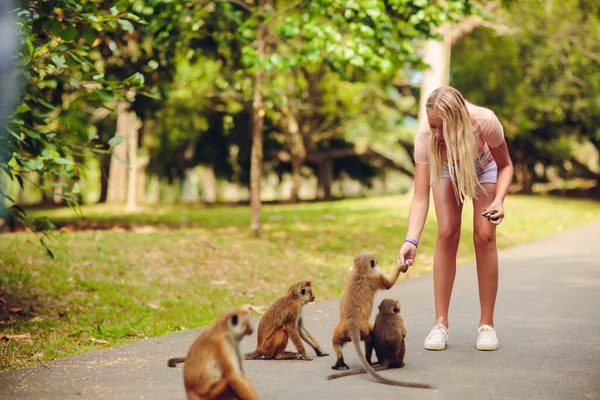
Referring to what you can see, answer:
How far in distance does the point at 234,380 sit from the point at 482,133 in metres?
2.80

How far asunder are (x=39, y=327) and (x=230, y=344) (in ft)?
13.5

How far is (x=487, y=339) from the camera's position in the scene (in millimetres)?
5289

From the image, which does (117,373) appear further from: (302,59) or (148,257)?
(302,59)

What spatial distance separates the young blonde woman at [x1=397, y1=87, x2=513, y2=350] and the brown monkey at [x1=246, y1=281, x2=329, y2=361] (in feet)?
2.54

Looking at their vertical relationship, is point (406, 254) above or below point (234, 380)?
above

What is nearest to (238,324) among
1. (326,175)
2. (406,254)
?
(406,254)

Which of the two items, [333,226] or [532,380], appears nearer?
[532,380]

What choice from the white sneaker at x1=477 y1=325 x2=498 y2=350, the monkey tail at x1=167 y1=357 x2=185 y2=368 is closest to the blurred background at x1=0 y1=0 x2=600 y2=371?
the monkey tail at x1=167 y1=357 x2=185 y2=368

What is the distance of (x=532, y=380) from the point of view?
4.49 metres

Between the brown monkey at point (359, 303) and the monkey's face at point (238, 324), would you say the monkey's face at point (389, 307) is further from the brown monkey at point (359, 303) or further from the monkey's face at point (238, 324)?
the monkey's face at point (238, 324)

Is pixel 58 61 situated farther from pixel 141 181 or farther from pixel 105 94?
pixel 141 181

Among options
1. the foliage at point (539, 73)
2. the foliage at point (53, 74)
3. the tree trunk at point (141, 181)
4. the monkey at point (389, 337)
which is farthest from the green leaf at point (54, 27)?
the tree trunk at point (141, 181)

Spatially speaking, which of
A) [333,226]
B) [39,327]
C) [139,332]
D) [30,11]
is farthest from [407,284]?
[333,226]

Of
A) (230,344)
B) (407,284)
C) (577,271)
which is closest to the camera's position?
(230,344)
